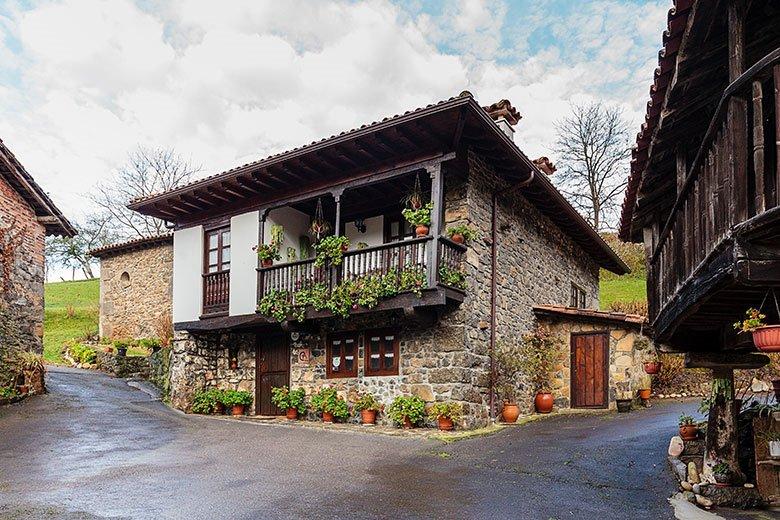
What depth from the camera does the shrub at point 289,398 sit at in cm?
1282

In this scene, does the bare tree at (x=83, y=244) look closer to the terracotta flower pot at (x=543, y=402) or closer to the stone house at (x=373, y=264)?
the stone house at (x=373, y=264)

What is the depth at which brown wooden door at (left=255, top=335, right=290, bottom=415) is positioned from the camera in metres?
13.7

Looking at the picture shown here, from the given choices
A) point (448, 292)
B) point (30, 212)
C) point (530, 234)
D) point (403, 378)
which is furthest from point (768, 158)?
point (30, 212)

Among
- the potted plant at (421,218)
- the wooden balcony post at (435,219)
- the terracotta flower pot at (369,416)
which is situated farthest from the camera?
the terracotta flower pot at (369,416)

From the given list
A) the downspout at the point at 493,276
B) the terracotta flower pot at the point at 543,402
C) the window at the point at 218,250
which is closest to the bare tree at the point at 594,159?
the terracotta flower pot at the point at 543,402

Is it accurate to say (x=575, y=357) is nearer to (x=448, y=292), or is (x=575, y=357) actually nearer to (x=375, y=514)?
(x=448, y=292)

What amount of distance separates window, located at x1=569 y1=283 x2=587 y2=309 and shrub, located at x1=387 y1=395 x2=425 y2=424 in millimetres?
8100

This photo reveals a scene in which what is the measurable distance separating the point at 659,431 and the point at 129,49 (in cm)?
1540

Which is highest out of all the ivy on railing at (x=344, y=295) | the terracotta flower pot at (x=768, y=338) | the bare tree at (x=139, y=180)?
the bare tree at (x=139, y=180)

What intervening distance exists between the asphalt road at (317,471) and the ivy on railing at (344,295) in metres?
2.25

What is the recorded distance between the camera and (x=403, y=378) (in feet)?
37.7

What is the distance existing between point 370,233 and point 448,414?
453 cm

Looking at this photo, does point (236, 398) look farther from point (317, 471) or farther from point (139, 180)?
point (139, 180)

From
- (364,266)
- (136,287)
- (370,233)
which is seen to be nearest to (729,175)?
(364,266)
